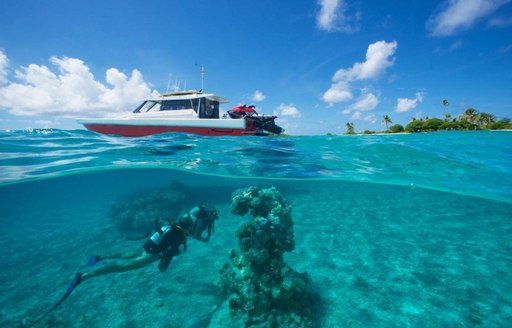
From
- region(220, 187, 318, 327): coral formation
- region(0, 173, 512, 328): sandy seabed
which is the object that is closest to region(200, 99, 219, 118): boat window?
region(0, 173, 512, 328): sandy seabed

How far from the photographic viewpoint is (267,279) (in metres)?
5.84

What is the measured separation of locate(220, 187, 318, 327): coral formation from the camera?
5691 millimetres

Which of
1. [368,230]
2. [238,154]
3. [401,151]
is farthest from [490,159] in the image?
[238,154]

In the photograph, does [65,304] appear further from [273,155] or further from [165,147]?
[273,155]

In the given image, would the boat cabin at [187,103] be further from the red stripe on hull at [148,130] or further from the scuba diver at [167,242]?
the scuba diver at [167,242]

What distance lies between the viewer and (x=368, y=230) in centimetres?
1337

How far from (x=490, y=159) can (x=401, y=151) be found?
12.7 feet

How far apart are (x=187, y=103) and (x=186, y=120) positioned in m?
2.10

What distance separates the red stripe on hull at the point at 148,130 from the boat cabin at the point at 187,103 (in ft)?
4.51

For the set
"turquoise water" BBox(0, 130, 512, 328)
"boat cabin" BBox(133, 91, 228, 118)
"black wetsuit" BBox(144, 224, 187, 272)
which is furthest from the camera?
"boat cabin" BBox(133, 91, 228, 118)

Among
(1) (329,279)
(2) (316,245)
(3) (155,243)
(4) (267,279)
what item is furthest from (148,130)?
(1) (329,279)

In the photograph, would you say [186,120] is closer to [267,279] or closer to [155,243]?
[155,243]

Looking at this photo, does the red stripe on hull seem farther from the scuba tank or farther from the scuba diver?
the scuba tank

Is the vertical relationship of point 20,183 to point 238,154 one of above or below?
below
